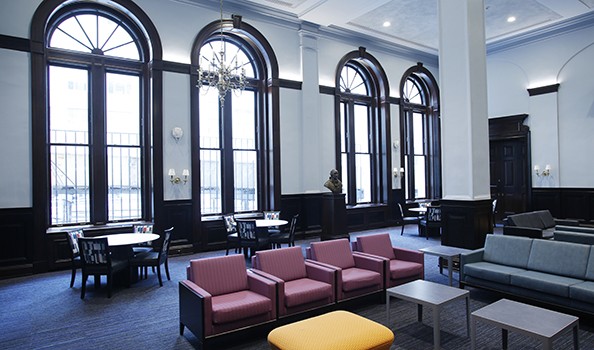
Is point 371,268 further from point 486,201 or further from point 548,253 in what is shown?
point 486,201

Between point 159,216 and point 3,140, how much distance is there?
298 cm

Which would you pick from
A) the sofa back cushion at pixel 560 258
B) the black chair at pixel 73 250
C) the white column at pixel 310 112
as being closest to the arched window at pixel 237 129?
the white column at pixel 310 112

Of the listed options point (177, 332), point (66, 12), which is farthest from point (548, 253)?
point (66, 12)

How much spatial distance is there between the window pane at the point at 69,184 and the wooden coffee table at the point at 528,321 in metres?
7.18

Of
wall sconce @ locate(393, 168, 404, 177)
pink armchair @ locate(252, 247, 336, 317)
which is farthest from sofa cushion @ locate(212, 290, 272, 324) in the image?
wall sconce @ locate(393, 168, 404, 177)

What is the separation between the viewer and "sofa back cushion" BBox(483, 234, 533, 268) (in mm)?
4912

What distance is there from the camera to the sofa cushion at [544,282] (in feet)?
13.6

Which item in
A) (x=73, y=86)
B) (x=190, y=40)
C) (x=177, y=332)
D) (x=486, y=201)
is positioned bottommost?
(x=177, y=332)

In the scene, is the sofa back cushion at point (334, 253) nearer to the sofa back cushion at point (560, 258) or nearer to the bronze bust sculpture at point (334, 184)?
the sofa back cushion at point (560, 258)

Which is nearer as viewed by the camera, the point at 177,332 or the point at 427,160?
the point at 177,332

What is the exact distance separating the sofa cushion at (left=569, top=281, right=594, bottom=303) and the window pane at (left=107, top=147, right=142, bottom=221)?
24.5 ft

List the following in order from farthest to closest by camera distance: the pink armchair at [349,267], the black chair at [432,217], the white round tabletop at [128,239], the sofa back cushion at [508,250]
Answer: the black chair at [432,217] → the white round tabletop at [128,239] → the sofa back cushion at [508,250] → the pink armchair at [349,267]

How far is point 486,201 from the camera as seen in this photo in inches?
245

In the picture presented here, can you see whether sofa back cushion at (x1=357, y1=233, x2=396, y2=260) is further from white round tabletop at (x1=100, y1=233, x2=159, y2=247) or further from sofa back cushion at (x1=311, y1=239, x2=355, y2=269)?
white round tabletop at (x1=100, y1=233, x2=159, y2=247)
